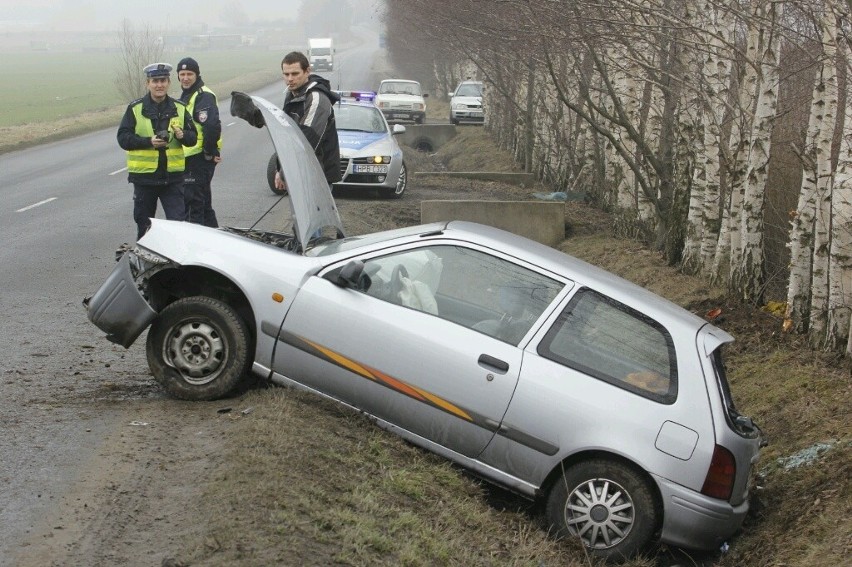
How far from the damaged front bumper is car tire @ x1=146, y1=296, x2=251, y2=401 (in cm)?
10

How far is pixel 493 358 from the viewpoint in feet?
19.1

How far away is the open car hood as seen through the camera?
22.8 ft

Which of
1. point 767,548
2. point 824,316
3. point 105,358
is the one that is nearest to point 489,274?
point 767,548

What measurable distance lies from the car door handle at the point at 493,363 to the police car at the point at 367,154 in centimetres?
1248

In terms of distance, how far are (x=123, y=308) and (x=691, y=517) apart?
137 inches

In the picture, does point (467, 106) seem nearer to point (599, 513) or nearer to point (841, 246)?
point (841, 246)

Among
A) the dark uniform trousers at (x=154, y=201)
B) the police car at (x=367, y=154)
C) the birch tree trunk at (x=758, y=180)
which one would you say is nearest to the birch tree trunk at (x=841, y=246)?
the birch tree trunk at (x=758, y=180)

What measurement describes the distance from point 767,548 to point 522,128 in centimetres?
2257

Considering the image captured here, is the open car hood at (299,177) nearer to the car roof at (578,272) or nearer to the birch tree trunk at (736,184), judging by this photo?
the car roof at (578,272)

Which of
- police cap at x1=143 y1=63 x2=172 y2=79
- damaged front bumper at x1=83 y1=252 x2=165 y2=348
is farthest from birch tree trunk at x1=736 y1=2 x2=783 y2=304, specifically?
damaged front bumper at x1=83 y1=252 x2=165 y2=348

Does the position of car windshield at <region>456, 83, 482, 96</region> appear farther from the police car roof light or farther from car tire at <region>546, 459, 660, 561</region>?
car tire at <region>546, 459, 660, 561</region>

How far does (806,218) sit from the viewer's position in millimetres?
9289

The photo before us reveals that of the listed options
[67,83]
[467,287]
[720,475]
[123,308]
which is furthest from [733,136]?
[67,83]

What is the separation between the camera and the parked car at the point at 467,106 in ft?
147
